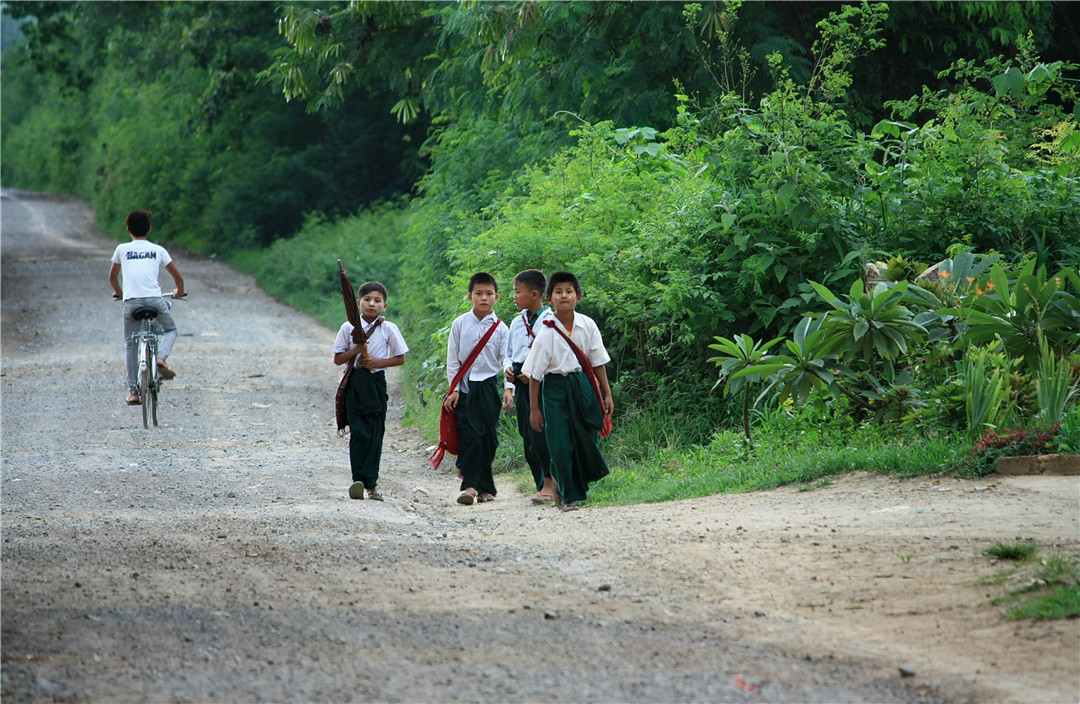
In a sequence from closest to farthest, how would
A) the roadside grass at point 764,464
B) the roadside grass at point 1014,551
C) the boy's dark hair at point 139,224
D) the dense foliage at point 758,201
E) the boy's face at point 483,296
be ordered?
the roadside grass at point 1014,551 → the roadside grass at point 764,464 → the dense foliage at point 758,201 → the boy's face at point 483,296 → the boy's dark hair at point 139,224

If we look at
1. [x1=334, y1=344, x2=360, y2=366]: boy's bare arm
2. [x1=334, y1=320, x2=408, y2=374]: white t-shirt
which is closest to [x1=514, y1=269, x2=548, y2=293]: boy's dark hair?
[x1=334, y1=320, x2=408, y2=374]: white t-shirt

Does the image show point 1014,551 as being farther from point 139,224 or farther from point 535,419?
point 139,224

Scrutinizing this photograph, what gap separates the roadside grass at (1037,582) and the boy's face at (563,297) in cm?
338

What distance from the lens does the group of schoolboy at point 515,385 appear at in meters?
7.78

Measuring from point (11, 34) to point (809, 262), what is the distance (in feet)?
311

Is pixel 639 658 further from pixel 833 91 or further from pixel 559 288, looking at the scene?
pixel 833 91

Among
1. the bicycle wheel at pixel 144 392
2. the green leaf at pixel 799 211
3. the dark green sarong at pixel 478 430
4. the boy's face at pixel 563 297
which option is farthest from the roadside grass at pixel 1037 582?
the bicycle wheel at pixel 144 392

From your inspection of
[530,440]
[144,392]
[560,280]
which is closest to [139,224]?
[144,392]

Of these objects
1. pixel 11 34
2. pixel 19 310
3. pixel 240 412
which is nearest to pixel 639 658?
pixel 240 412

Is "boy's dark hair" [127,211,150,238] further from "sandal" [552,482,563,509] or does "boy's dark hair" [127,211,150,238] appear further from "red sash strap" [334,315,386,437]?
"sandal" [552,482,563,509]

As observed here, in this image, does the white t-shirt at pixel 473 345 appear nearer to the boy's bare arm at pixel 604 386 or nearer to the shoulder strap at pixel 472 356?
the shoulder strap at pixel 472 356

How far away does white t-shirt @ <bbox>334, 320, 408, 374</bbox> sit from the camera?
8141 mm

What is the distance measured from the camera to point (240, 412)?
42.4 ft

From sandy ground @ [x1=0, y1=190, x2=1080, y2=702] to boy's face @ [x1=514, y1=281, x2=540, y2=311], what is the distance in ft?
4.89
